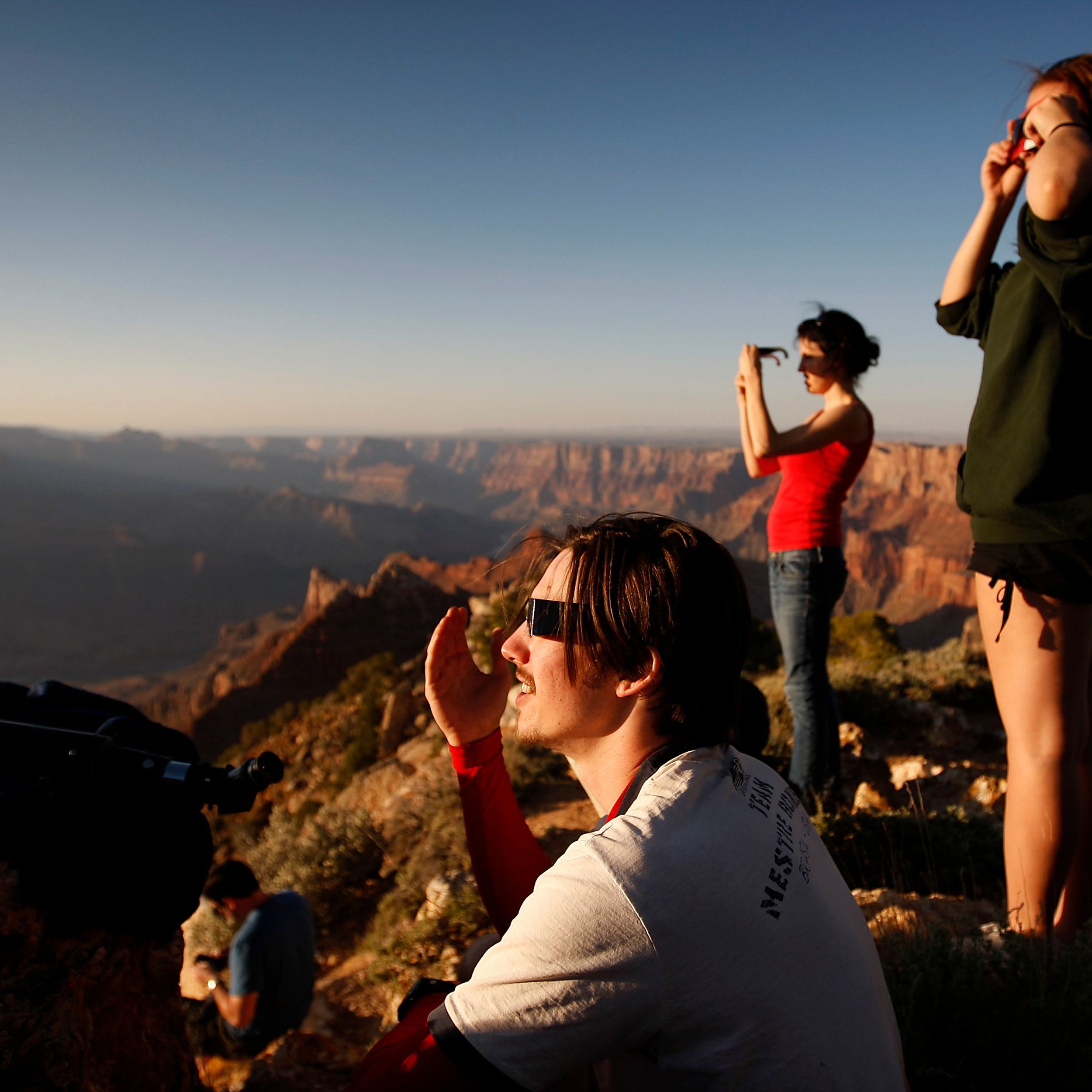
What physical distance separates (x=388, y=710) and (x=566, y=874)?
10092mm

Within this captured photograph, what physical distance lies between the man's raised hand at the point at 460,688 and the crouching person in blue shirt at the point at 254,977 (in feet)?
7.38

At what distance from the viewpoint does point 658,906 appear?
2.94ft

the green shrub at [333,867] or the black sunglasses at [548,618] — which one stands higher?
the black sunglasses at [548,618]

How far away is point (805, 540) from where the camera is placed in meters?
3.21

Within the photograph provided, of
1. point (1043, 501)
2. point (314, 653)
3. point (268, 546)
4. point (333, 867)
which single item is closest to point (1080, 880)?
point (1043, 501)

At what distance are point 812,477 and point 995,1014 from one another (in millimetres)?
2069

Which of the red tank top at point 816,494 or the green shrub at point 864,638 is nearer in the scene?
the red tank top at point 816,494

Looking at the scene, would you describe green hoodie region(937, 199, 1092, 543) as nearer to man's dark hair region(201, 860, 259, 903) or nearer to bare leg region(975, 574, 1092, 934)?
bare leg region(975, 574, 1092, 934)

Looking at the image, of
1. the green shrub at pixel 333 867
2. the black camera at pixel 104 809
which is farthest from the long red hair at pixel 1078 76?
the green shrub at pixel 333 867

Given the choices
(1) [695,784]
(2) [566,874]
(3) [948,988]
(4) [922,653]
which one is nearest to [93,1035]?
(2) [566,874]

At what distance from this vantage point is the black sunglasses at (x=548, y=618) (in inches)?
51.9

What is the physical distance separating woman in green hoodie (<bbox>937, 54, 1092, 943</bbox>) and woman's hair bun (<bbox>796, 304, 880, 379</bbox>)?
1099 millimetres

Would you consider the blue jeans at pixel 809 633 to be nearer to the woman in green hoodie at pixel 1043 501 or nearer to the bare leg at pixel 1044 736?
the woman in green hoodie at pixel 1043 501

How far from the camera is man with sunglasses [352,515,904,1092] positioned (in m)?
0.91
